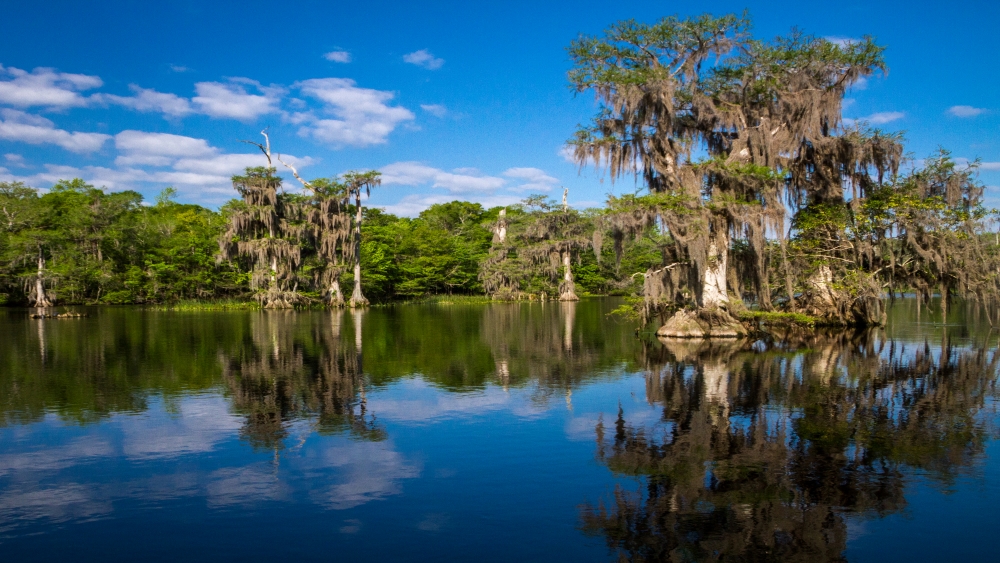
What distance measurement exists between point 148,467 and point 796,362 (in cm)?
1407

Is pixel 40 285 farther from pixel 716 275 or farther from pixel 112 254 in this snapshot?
pixel 716 275

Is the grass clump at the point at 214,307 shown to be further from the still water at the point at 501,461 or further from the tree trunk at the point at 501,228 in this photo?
the still water at the point at 501,461

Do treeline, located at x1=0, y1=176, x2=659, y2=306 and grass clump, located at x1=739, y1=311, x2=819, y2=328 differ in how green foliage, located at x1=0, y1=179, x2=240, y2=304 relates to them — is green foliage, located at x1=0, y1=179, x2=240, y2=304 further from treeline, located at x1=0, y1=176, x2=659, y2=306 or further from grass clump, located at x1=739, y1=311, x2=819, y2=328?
grass clump, located at x1=739, y1=311, x2=819, y2=328

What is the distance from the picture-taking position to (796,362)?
53.2 ft

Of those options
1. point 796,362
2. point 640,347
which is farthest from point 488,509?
point 640,347

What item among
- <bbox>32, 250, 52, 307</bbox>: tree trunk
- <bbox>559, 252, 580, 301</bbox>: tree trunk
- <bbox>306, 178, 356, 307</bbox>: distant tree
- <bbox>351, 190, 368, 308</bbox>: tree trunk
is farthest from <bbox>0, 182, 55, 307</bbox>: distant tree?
<bbox>559, 252, 580, 301</bbox>: tree trunk

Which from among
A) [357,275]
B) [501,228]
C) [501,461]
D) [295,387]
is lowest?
[501,461]

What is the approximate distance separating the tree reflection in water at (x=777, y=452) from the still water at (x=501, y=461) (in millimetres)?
37

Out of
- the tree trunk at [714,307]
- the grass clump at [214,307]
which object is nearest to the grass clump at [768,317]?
the tree trunk at [714,307]

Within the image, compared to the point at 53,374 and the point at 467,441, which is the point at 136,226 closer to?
the point at 53,374

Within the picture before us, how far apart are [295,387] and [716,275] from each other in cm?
1443

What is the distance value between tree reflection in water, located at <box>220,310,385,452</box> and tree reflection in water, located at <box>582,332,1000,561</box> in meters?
3.95

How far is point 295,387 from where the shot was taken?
1290cm

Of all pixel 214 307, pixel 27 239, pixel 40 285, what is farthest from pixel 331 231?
pixel 27 239
